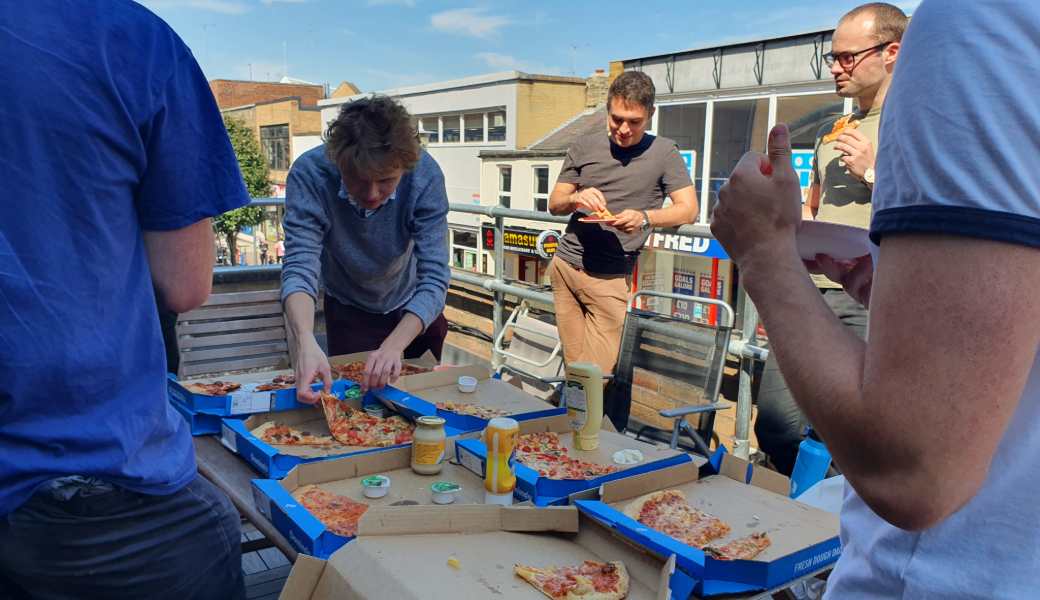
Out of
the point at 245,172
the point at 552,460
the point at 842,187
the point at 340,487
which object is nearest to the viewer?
the point at 340,487

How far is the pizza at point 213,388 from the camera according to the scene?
2.53 m

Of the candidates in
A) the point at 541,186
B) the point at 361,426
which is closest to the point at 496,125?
the point at 541,186

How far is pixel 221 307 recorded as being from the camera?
3848mm

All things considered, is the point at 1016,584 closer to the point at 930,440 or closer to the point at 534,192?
the point at 930,440

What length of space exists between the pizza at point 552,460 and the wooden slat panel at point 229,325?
6.93 feet

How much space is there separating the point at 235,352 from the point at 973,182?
12.2 feet

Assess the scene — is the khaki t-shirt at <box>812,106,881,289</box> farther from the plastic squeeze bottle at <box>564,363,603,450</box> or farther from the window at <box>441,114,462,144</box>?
the window at <box>441,114,462,144</box>

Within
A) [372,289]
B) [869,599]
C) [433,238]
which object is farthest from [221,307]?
[869,599]

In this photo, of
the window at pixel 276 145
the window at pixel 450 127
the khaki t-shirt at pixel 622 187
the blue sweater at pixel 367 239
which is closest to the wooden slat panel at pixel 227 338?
the blue sweater at pixel 367 239

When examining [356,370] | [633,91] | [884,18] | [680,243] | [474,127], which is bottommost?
[356,370]

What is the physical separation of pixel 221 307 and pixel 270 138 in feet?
132

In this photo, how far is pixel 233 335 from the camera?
3.89m

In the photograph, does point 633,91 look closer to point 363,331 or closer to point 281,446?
point 363,331

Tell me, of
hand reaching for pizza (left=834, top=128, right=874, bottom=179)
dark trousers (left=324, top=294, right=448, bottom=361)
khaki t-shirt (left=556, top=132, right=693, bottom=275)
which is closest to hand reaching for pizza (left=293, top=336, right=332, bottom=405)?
dark trousers (left=324, top=294, right=448, bottom=361)
